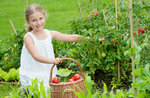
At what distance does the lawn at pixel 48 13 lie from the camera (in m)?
8.30

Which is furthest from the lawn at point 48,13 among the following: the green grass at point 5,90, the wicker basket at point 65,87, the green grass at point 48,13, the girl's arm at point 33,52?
the wicker basket at point 65,87

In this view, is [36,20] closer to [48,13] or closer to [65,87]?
[65,87]

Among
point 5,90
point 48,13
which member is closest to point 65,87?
point 5,90

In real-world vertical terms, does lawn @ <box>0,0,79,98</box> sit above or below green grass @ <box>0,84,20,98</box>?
above

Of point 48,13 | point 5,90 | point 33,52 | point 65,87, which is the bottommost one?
point 5,90

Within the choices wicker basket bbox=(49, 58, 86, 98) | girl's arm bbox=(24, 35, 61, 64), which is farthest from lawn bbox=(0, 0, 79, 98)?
wicker basket bbox=(49, 58, 86, 98)

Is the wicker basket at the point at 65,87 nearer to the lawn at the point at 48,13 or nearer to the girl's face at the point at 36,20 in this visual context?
the girl's face at the point at 36,20

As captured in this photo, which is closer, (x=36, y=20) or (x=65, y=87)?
(x=65, y=87)

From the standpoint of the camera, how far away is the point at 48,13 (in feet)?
33.4

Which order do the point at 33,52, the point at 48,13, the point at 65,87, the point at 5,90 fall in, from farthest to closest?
1. the point at 48,13
2. the point at 5,90
3. the point at 33,52
4. the point at 65,87

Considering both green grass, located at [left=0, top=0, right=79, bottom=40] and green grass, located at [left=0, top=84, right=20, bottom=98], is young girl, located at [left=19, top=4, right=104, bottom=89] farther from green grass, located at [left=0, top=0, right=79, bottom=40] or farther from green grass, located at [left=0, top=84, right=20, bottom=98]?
green grass, located at [left=0, top=0, right=79, bottom=40]

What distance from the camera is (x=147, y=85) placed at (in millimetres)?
2166

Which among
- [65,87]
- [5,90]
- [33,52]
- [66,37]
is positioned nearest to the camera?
[65,87]

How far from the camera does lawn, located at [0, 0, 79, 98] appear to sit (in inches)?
327
